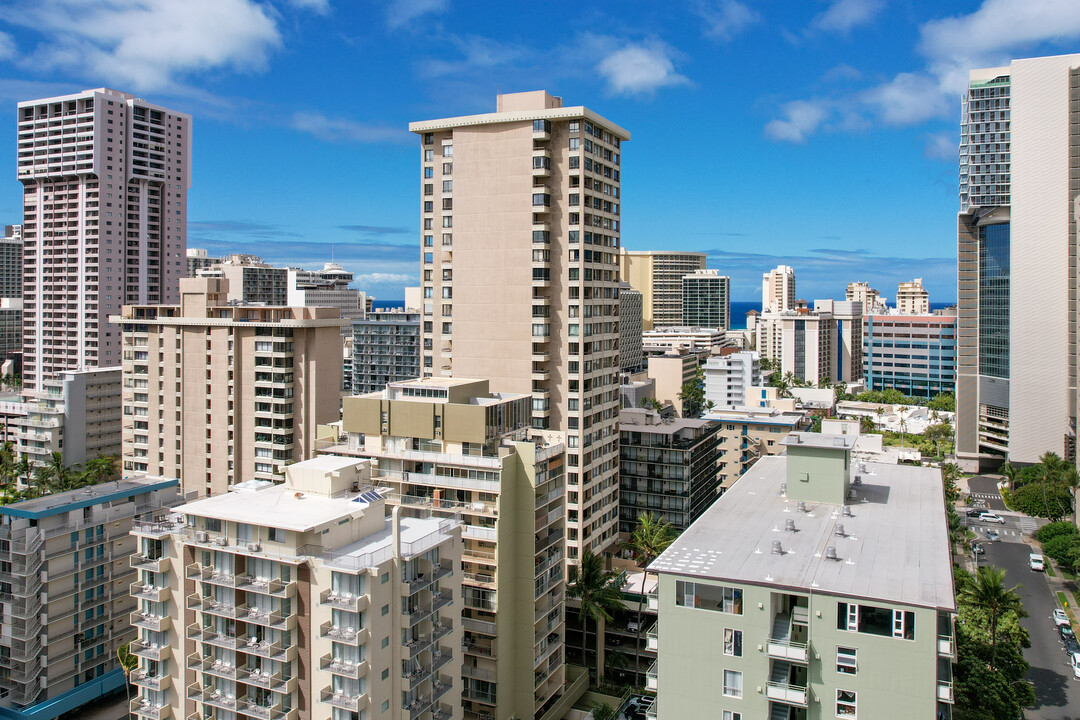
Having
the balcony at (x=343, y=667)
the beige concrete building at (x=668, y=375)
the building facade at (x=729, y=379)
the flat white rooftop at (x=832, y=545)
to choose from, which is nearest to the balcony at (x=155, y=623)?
the balcony at (x=343, y=667)

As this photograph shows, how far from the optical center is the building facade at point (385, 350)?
134 meters

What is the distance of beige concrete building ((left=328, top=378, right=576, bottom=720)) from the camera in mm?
46969

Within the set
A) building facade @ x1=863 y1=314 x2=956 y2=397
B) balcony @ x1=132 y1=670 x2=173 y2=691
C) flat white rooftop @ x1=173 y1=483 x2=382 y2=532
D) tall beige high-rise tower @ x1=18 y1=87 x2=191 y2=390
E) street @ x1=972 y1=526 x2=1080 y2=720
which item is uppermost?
tall beige high-rise tower @ x1=18 y1=87 x2=191 y2=390

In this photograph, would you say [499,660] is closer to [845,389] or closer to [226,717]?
[226,717]

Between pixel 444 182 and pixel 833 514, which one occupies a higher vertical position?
pixel 444 182

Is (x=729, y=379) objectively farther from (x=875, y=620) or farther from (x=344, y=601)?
(x=344, y=601)

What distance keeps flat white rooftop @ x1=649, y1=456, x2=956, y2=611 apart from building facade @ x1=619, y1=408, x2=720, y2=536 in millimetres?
29144

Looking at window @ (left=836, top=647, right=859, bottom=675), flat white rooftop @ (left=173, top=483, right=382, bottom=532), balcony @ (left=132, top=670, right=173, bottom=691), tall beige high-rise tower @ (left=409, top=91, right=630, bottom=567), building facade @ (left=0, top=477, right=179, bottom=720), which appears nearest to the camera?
window @ (left=836, top=647, right=859, bottom=675)

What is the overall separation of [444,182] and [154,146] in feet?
270

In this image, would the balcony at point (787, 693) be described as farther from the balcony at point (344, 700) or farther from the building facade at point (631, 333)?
the building facade at point (631, 333)

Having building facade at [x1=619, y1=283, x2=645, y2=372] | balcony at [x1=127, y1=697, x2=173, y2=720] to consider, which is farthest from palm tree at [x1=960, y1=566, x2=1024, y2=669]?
building facade at [x1=619, y1=283, x2=645, y2=372]

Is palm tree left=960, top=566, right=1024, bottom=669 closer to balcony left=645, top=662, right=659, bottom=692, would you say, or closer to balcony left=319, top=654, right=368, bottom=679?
balcony left=645, top=662, right=659, bottom=692

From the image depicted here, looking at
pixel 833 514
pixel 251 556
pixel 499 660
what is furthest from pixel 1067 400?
pixel 251 556

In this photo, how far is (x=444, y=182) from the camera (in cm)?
6912
